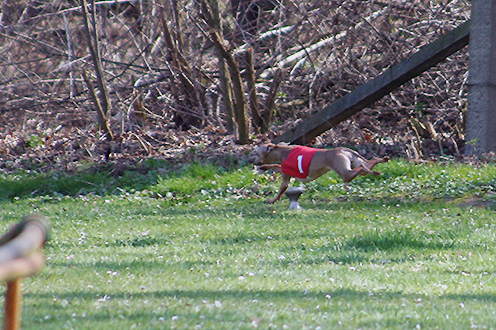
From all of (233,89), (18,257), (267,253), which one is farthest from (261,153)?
(18,257)

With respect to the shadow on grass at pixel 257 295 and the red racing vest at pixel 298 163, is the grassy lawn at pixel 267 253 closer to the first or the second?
the shadow on grass at pixel 257 295

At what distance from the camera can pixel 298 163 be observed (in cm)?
846

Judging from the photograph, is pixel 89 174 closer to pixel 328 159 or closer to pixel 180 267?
pixel 328 159

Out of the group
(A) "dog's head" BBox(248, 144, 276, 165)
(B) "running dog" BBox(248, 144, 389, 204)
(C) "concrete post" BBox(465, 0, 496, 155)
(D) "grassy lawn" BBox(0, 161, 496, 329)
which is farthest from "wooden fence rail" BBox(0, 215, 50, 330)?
(C) "concrete post" BBox(465, 0, 496, 155)

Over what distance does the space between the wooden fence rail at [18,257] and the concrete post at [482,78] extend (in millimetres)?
11239

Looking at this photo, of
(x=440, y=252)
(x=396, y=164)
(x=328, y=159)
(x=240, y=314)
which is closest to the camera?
(x=240, y=314)

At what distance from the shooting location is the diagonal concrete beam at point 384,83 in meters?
12.5

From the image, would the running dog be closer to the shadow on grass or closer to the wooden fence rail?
the shadow on grass

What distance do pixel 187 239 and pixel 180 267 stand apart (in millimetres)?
1559

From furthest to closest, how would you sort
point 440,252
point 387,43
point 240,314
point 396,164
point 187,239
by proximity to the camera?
1. point 387,43
2. point 396,164
3. point 187,239
4. point 440,252
5. point 240,314

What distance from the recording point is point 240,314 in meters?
3.96

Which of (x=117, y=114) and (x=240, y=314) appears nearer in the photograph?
(x=240, y=314)

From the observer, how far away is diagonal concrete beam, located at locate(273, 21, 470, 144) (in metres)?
12.5

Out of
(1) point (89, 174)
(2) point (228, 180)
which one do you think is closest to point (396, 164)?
(2) point (228, 180)
